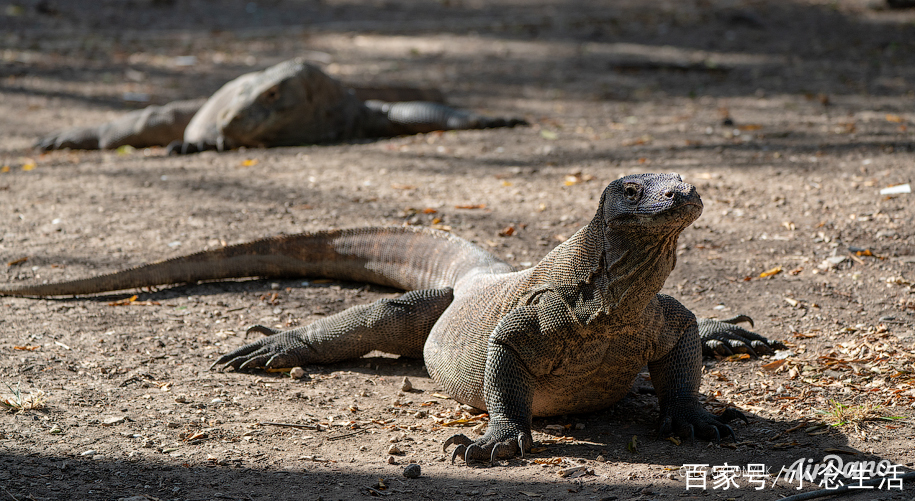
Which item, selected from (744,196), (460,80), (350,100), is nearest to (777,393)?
(744,196)

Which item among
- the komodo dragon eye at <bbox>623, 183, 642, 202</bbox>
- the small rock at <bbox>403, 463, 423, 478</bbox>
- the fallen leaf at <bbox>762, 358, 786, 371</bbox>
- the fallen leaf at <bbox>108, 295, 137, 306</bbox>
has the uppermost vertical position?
the komodo dragon eye at <bbox>623, 183, 642, 202</bbox>

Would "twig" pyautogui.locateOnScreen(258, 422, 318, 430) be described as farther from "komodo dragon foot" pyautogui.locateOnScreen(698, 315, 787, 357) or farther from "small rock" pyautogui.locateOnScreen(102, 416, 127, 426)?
"komodo dragon foot" pyautogui.locateOnScreen(698, 315, 787, 357)

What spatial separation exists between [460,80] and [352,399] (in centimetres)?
820

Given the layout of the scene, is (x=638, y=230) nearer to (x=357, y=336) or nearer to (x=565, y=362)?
Result: (x=565, y=362)

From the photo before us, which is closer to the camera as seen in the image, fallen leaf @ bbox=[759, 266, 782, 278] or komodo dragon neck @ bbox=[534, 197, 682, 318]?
komodo dragon neck @ bbox=[534, 197, 682, 318]

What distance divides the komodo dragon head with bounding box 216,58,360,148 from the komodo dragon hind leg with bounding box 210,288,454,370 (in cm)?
434

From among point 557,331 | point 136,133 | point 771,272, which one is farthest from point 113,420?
point 136,133

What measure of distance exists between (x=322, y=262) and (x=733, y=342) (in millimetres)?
2433

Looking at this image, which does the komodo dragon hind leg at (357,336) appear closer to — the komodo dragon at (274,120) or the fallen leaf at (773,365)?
the fallen leaf at (773,365)

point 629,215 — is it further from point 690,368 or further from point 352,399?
point 352,399

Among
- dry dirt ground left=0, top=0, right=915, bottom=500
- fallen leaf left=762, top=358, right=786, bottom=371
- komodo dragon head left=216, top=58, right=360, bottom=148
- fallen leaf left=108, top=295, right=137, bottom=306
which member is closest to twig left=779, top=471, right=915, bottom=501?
dry dirt ground left=0, top=0, right=915, bottom=500

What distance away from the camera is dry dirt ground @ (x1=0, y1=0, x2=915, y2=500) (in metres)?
3.14

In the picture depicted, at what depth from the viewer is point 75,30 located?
1451 centimetres

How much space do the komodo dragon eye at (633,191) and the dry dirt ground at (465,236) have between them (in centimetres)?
99
